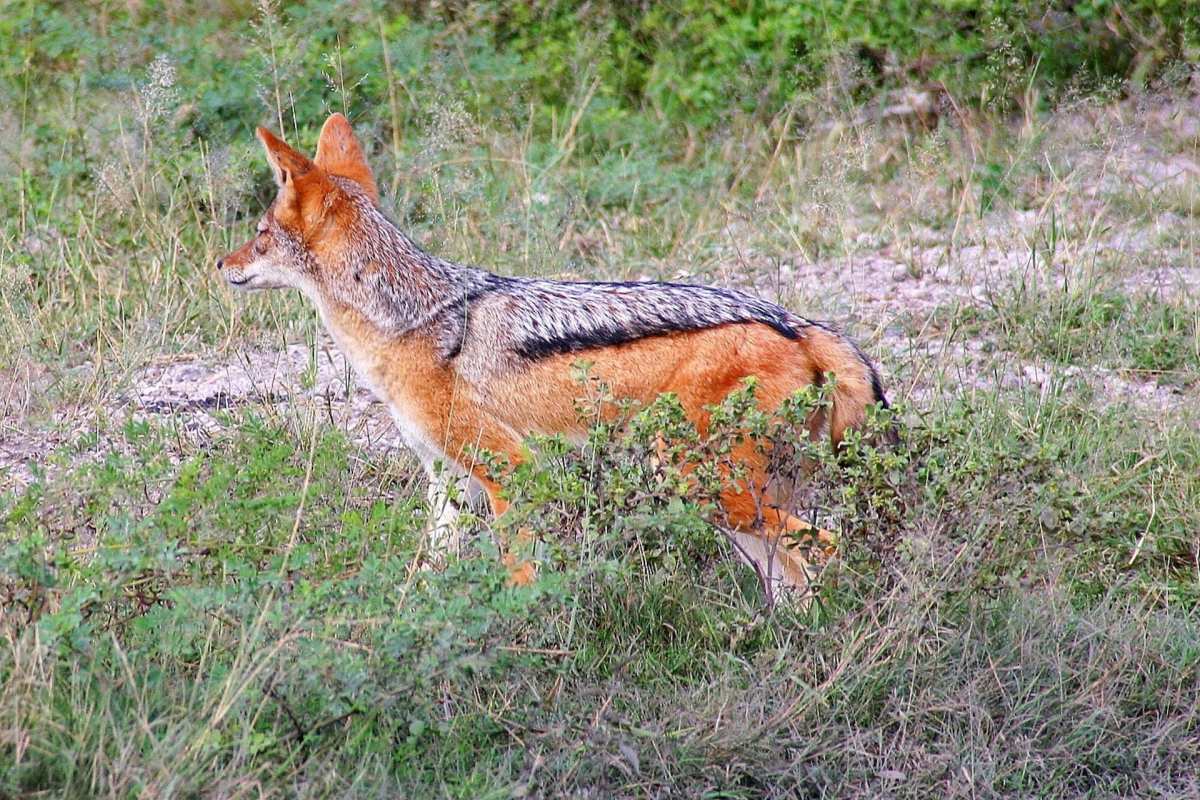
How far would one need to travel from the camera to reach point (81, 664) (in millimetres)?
4121

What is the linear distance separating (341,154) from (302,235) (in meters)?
0.55

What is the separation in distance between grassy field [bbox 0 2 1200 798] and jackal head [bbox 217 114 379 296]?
0.58 metres

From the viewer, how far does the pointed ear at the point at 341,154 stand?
6.13m

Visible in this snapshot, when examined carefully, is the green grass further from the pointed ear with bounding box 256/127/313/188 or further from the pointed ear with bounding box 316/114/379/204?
the pointed ear with bounding box 316/114/379/204

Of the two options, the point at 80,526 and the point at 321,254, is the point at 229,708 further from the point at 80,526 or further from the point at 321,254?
the point at 321,254

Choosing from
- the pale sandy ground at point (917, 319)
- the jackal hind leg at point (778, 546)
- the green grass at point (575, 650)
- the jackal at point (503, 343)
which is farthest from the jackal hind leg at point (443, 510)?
the jackal hind leg at point (778, 546)

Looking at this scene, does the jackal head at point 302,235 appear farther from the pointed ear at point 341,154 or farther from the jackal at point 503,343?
the pointed ear at point 341,154

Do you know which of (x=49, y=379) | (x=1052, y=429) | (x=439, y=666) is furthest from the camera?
(x=49, y=379)

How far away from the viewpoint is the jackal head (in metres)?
5.73

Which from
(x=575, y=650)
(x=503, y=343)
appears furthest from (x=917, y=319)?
(x=575, y=650)

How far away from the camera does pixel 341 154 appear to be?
6.18 meters

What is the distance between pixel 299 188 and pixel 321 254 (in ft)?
0.87

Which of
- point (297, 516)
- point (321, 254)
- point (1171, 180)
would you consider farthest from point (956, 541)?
point (1171, 180)

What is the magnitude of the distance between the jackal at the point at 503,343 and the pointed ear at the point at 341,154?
0.03 meters
